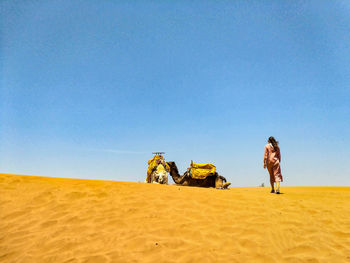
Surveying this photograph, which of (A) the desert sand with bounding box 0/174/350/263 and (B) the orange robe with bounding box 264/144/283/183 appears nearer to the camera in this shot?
(A) the desert sand with bounding box 0/174/350/263

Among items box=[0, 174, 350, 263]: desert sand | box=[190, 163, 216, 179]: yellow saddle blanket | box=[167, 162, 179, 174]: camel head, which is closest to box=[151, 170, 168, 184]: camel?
box=[167, 162, 179, 174]: camel head

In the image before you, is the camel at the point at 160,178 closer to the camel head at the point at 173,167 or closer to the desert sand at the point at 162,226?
the camel head at the point at 173,167

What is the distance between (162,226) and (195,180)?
901 centimetres

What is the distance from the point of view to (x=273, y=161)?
9.65 metres

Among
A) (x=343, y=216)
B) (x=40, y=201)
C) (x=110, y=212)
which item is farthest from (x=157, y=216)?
(x=343, y=216)

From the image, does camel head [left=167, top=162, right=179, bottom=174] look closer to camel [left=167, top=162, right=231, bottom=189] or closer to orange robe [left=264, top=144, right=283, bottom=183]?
camel [left=167, top=162, right=231, bottom=189]

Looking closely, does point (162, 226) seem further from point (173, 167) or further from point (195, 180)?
point (173, 167)

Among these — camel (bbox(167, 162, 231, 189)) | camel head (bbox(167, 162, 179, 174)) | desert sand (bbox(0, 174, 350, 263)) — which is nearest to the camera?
desert sand (bbox(0, 174, 350, 263))

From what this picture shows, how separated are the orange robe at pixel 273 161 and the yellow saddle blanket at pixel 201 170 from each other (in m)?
4.23

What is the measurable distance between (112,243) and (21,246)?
1698 millimetres

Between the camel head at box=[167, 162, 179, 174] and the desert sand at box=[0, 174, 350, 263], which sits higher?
the camel head at box=[167, 162, 179, 174]

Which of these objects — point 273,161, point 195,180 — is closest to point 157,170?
point 195,180

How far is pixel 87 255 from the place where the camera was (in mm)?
4281

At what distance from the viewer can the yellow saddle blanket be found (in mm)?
13703
